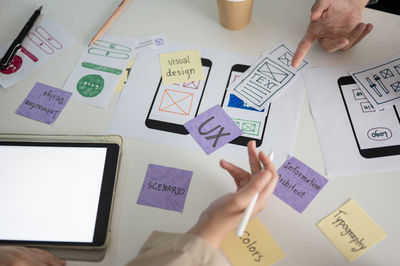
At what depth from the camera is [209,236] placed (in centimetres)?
51

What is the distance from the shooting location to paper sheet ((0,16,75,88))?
0.79 metres

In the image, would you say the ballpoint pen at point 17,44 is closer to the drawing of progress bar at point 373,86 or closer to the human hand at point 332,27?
the human hand at point 332,27

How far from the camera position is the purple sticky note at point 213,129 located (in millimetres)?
658

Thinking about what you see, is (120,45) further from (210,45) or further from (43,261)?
(43,261)

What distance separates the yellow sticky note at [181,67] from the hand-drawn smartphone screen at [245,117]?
0.27 ft

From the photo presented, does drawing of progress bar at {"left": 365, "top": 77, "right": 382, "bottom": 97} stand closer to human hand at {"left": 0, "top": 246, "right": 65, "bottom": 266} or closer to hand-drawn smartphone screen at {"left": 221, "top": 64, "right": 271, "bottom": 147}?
hand-drawn smartphone screen at {"left": 221, "top": 64, "right": 271, "bottom": 147}

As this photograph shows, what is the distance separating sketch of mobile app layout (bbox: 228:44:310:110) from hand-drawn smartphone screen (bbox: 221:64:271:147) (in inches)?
0.4

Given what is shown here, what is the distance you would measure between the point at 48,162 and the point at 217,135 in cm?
32

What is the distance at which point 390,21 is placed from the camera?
0.77m

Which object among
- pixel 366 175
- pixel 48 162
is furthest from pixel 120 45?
pixel 366 175

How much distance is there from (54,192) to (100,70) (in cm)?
30

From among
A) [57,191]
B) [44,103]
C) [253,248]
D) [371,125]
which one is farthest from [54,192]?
[371,125]

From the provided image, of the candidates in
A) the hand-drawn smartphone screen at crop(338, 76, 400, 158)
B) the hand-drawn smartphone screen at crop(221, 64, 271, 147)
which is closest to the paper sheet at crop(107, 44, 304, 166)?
the hand-drawn smartphone screen at crop(221, 64, 271, 147)

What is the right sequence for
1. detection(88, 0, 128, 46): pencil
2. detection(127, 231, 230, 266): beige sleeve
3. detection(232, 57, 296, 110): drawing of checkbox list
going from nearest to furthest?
detection(127, 231, 230, 266): beige sleeve < detection(232, 57, 296, 110): drawing of checkbox list < detection(88, 0, 128, 46): pencil
